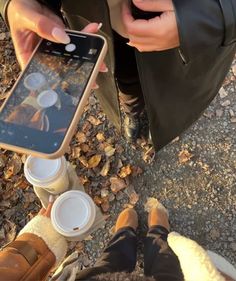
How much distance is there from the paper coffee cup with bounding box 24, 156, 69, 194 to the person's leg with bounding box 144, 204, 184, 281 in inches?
21.1

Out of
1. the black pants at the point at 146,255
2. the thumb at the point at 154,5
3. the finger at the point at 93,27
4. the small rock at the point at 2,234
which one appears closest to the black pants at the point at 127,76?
the finger at the point at 93,27

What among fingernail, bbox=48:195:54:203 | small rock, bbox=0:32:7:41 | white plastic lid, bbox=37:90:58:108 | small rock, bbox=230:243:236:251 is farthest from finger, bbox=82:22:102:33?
small rock, bbox=0:32:7:41

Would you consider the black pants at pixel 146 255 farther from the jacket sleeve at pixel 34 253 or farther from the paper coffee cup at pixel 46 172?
the paper coffee cup at pixel 46 172

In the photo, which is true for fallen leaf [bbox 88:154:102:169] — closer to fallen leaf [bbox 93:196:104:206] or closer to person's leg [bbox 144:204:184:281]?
fallen leaf [bbox 93:196:104:206]

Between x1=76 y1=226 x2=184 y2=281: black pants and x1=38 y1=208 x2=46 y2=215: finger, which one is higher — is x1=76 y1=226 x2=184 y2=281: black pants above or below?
below

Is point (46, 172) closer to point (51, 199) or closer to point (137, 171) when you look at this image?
point (51, 199)

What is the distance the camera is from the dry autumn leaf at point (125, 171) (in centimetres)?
234

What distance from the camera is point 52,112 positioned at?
3.89 ft

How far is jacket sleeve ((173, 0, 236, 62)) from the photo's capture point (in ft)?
3.55

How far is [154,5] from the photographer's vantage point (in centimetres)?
110

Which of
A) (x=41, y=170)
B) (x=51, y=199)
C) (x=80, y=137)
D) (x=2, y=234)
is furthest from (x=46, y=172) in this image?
(x=2, y=234)

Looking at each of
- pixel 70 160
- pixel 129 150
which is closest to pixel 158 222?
pixel 129 150

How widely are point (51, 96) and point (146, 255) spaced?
1248 millimetres

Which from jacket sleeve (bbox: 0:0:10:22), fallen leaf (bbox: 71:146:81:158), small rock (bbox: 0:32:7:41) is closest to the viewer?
jacket sleeve (bbox: 0:0:10:22)
